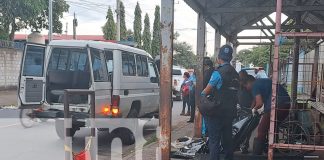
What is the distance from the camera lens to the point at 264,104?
6.10 m

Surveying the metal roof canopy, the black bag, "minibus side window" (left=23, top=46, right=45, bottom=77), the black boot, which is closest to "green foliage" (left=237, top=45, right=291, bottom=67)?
the metal roof canopy

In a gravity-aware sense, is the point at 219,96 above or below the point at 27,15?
below

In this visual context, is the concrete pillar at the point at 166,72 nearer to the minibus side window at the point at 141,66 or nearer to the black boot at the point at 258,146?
the black boot at the point at 258,146

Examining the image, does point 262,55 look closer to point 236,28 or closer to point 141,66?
point 236,28

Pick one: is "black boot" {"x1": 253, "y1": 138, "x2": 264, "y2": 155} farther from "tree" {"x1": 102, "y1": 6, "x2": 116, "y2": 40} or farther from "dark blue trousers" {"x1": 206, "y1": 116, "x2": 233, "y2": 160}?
"tree" {"x1": 102, "y1": 6, "x2": 116, "y2": 40}

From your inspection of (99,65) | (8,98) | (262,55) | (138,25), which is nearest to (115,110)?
(99,65)

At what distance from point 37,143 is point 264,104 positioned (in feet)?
16.1

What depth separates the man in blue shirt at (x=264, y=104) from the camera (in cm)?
600

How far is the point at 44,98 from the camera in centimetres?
824

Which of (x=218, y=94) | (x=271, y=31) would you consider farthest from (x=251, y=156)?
(x=271, y=31)

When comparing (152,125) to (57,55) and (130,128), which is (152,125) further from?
(57,55)

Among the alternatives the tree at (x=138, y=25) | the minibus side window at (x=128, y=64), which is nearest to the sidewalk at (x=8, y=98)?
the minibus side window at (x=128, y=64)

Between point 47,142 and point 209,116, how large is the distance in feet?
14.9

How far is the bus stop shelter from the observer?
4.54 metres
